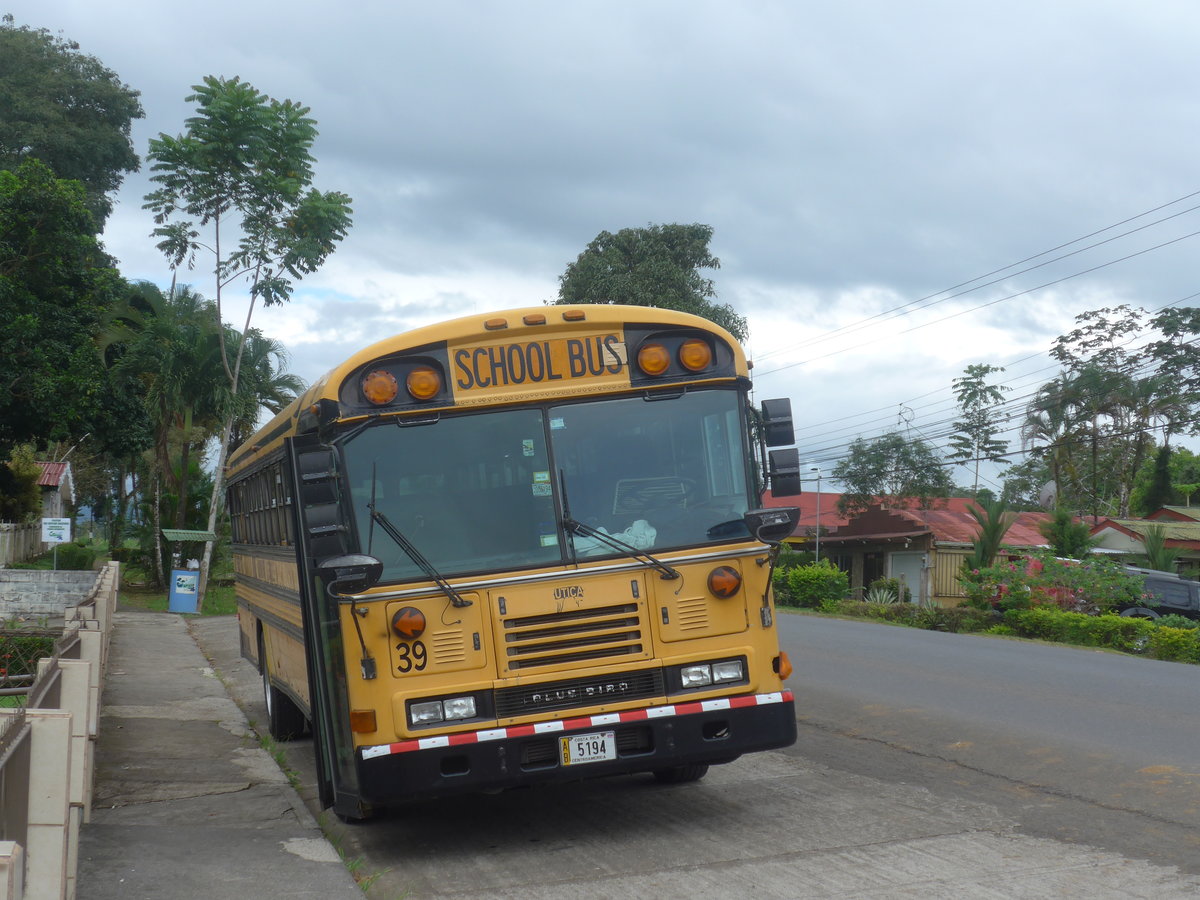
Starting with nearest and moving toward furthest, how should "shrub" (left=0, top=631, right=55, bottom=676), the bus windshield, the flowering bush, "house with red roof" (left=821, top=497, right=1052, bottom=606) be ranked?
the bus windshield < "shrub" (left=0, top=631, right=55, bottom=676) < the flowering bush < "house with red roof" (left=821, top=497, right=1052, bottom=606)

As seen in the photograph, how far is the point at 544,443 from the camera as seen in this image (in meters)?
6.84

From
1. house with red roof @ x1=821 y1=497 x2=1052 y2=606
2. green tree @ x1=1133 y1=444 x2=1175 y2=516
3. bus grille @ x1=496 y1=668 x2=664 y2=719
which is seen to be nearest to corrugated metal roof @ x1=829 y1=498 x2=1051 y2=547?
house with red roof @ x1=821 y1=497 x2=1052 y2=606

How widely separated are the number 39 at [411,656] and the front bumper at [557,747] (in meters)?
0.37

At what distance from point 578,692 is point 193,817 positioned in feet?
10.1

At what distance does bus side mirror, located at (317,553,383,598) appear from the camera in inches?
244

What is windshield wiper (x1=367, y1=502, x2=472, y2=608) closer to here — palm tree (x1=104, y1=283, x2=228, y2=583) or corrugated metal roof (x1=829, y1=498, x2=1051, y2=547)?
palm tree (x1=104, y1=283, x2=228, y2=583)

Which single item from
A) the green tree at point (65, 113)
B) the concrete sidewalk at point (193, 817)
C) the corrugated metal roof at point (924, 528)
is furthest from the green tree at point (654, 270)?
the concrete sidewalk at point (193, 817)

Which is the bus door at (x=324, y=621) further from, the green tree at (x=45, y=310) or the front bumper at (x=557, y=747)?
the green tree at (x=45, y=310)

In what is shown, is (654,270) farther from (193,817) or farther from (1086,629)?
(193,817)

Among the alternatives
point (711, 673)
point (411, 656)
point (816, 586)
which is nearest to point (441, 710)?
point (411, 656)

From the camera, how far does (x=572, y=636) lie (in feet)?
21.6

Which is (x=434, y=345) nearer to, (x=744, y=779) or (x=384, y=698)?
(x=384, y=698)

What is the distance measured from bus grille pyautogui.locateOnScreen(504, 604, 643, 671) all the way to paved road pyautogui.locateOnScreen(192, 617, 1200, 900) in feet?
3.56

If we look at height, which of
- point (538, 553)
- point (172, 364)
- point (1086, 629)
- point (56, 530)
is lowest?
point (1086, 629)
